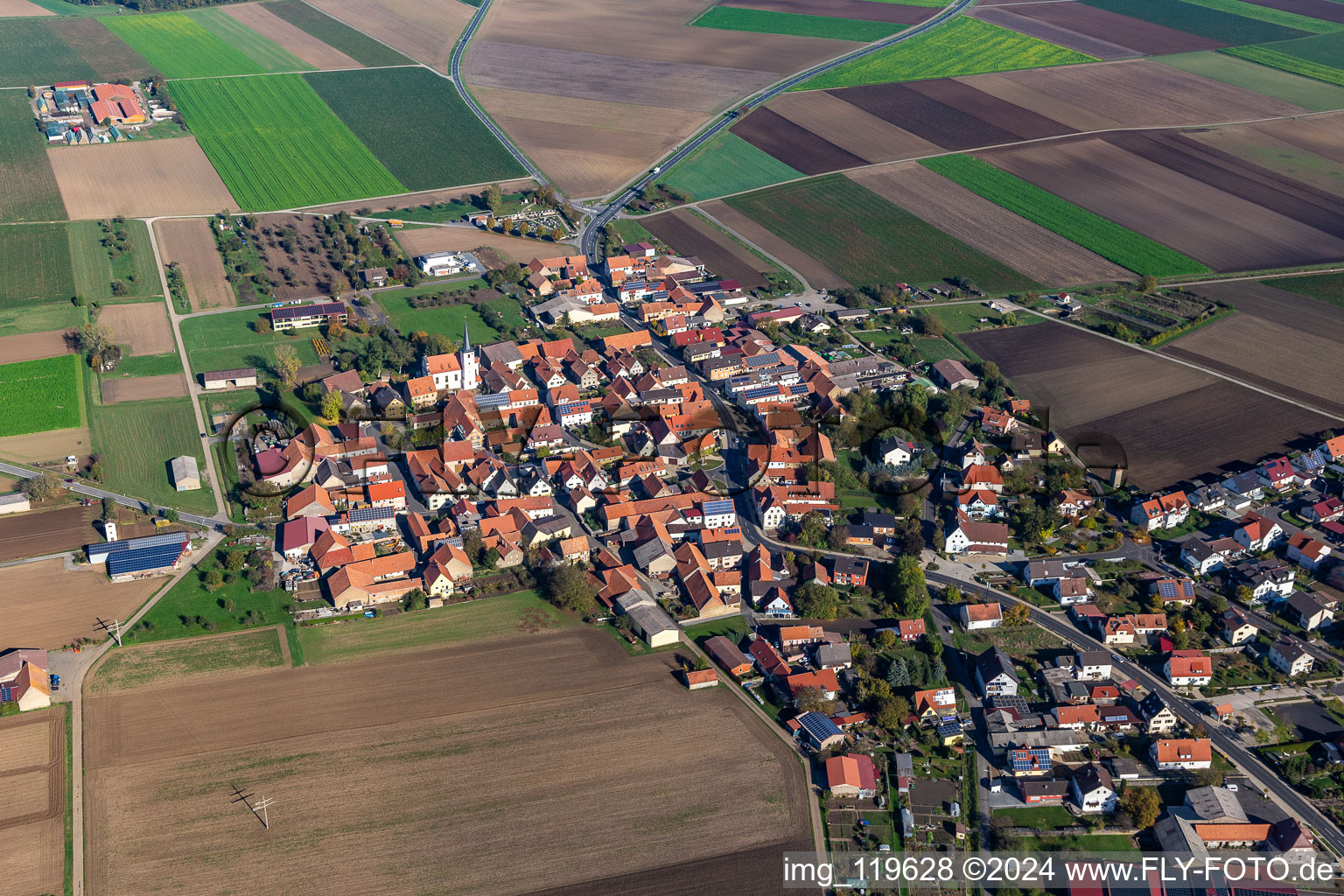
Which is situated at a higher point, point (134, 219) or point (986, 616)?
point (134, 219)

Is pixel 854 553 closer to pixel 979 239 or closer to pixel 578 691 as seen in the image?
pixel 578 691

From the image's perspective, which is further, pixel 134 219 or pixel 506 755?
pixel 134 219

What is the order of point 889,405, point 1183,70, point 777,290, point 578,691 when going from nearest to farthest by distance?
point 578,691
point 889,405
point 777,290
point 1183,70

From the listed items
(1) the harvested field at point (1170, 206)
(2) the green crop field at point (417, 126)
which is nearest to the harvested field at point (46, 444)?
(2) the green crop field at point (417, 126)

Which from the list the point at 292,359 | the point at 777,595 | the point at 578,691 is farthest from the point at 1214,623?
the point at 292,359

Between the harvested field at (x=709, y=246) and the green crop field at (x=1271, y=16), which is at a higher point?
the green crop field at (x=1271, y=16)

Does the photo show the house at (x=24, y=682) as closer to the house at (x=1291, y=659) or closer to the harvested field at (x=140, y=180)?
the house at (x=1291, y=659)

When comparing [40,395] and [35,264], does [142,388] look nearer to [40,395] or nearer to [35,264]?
[40,395]
